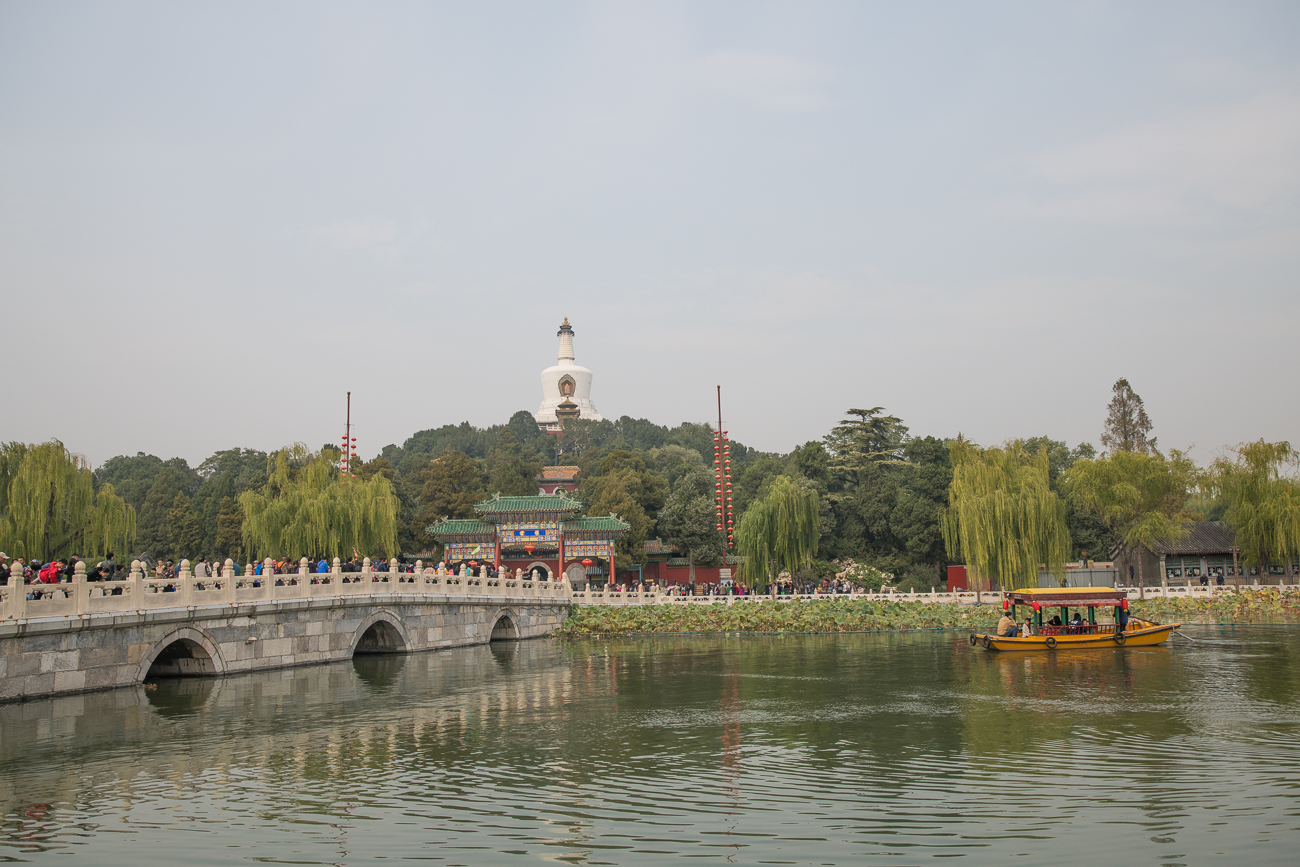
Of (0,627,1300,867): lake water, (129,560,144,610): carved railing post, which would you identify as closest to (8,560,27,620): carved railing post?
(0,627,1300,867): lake water

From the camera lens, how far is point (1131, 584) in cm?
3900

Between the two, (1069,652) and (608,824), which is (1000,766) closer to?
(608,824)

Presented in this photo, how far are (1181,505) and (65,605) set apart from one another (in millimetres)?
39374

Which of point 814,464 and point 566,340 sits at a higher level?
point 566,340

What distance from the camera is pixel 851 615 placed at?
3130 centimetres

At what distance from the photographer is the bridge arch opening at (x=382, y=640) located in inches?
957

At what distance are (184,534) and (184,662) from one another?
32.8 metres

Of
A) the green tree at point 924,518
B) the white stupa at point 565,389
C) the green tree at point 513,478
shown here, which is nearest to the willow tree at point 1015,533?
the green tree at point 924,518

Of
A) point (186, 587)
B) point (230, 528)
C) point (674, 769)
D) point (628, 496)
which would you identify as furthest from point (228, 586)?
point (628, 496)

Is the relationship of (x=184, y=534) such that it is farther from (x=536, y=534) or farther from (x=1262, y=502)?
(x=1262, y=502)

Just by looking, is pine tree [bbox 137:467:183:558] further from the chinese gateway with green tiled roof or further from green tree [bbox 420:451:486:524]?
the chinese gateway with green tiled roof

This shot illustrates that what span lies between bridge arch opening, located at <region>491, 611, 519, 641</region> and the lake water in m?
10.00

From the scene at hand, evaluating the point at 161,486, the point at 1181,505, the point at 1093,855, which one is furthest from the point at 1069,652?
the point at 161,486

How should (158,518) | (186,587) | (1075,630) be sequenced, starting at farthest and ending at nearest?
(158,518)
(1075,630)
(186,587)
